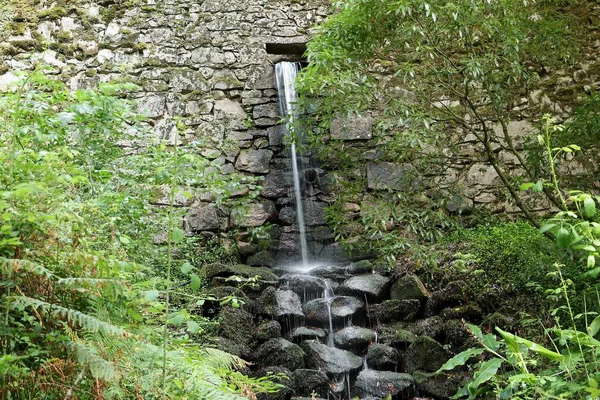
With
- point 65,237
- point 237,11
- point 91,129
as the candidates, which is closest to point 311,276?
point 91,129

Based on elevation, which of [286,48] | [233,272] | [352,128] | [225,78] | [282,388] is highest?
[286,48]

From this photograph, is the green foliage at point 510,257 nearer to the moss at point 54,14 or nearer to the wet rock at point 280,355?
the wet rock at point 280,355

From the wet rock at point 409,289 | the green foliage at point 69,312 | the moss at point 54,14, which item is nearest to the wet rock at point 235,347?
the wet rock at point 409,289

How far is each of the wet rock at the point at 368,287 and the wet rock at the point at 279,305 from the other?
482 mm

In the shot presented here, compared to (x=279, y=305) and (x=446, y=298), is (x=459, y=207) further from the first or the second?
(x=279, y=305)

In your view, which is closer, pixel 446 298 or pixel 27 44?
pixel 446 298

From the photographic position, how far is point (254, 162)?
641 cm

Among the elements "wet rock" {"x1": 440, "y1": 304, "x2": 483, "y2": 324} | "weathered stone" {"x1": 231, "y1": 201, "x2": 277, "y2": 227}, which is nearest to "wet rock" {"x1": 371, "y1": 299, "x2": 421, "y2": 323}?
"wet rock" {"x1": 440, "y1": 304, "x2": 483, "y2": 324}

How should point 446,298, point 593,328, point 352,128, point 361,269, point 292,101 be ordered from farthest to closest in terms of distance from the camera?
point 352,128 → point 292,101 → point 361,269 → point 446,298 → point 593,328

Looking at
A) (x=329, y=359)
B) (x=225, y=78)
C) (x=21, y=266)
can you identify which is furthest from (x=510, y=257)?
(x=21, y=266)

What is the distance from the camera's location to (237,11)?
6.79 m

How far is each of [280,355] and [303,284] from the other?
1.04m

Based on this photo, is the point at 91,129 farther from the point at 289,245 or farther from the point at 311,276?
the point at 289,245

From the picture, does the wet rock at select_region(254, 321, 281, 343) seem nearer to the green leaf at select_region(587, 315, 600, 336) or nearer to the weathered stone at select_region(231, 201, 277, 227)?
the weathered stone at select_region(231, 201, 277, 227)
